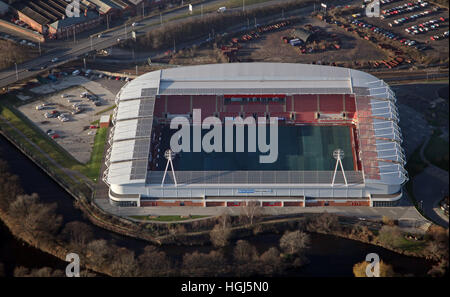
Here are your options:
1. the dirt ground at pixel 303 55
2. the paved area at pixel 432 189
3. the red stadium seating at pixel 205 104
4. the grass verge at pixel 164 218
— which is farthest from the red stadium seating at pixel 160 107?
the paved area at pixel 432 189

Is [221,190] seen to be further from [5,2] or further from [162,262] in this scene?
[5,2]

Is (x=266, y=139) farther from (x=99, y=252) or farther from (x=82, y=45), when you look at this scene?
(x=82, y=45)

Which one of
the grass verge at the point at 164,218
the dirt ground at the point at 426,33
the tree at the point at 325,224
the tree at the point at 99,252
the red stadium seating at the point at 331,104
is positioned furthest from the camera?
the dirt ground at the point at 426,33

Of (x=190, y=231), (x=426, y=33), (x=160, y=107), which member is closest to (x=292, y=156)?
(x=190, y=231)

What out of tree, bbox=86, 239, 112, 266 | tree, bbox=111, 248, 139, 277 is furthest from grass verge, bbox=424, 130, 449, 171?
tree, bbox=86, 239, 112, 266

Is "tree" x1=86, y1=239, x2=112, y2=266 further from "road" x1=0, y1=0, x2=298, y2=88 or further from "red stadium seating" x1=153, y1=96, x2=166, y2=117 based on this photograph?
"road" x1=0, y1=0, x2=298, y2=88

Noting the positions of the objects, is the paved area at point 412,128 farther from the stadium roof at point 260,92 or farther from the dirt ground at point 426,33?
the dirt ground at point 426,33
